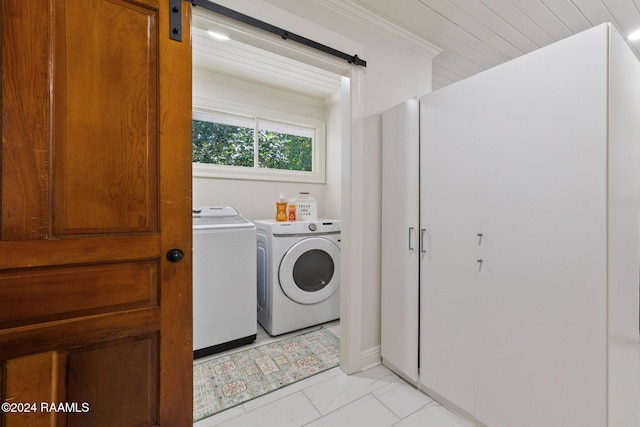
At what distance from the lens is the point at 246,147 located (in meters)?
2.86

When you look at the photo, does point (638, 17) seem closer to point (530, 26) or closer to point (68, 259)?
point (530, 26)

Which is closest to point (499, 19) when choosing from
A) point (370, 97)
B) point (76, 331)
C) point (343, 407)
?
point (370, 97)

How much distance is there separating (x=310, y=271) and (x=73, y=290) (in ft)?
5.34

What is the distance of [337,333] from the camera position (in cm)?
231

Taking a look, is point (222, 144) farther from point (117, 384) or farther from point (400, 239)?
point (117, 384)

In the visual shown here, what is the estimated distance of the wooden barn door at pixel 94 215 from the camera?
2.73 feet

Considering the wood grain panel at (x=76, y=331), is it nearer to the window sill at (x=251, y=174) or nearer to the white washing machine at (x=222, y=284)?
the white washing machine at (x=222, y=284)

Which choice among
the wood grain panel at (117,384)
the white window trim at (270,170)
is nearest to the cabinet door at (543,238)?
the wood grain panel at (117,384)

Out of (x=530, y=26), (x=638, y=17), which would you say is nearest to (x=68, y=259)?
(x=530, y=26)

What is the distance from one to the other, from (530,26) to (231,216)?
258 cm

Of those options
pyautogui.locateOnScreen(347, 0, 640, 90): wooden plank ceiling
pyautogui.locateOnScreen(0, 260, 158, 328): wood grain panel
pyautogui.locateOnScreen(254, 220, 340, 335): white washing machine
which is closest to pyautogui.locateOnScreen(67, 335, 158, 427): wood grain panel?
pyautogui.locateOnScreen(0, 260, 158, 328): wood grain panel

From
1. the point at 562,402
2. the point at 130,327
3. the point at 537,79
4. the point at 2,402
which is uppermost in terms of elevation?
the point at 537,79

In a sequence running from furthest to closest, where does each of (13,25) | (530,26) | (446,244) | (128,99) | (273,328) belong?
(273,328) → (530,26) → (446,244) → (128,99) → (13,25)

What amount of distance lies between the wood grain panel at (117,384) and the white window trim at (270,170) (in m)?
1.79
